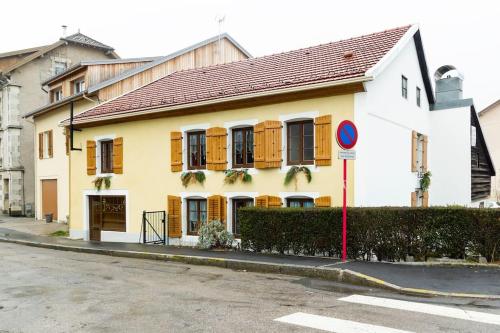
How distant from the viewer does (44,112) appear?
25.1 m

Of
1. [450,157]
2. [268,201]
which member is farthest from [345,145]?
[450,157]

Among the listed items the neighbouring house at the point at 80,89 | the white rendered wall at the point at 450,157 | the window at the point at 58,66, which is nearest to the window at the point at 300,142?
the white rendered wall at the point at 450,157

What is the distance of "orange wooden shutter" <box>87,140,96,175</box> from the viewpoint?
18.4 meters

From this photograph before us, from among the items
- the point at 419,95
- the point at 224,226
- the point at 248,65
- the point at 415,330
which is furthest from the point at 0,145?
the point at 415,330

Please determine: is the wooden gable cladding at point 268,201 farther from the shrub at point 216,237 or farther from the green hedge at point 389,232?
the green hedge at point 389,232

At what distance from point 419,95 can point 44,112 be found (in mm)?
19373

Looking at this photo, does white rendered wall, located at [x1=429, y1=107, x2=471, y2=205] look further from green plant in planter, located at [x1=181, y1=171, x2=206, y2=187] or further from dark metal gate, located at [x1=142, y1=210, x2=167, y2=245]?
dark metal gate, located at [x1=142, y1=210, x2=167, y2=245]

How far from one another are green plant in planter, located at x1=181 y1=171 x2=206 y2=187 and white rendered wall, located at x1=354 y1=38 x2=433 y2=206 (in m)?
5.28

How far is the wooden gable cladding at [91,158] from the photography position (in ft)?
60.3

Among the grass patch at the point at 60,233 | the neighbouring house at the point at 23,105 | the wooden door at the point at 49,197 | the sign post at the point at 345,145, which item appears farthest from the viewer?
the neighbouring house at the point at 23,105

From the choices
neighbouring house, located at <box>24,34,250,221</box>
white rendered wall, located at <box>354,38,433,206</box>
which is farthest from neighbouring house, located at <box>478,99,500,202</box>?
white rendered wall, located at <box>354,38,433,206</box>

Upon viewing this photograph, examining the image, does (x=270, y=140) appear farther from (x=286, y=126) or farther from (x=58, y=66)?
(x=58, y=66)

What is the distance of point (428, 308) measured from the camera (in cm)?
639

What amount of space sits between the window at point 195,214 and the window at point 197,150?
119cm
